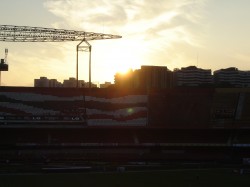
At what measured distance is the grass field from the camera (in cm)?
4347

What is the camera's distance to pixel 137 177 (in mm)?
48062

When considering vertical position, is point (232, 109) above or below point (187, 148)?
above

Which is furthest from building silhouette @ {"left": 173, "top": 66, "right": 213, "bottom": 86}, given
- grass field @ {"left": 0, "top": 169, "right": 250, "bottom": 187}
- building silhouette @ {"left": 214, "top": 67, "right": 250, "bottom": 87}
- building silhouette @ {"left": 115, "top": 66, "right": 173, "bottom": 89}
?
grass field @ {"left": 0, "top": 169, "right": 250, "bottom": 187}

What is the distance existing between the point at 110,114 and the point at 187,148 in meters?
11.9

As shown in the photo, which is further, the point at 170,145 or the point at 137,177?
the point at 170,145

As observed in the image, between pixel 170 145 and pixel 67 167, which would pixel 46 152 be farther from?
pixel 170 145

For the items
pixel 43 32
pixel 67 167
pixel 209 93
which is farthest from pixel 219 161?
pixel 43 32

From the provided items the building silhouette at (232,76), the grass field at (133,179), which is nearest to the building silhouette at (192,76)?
the building silhouette at (232,76)

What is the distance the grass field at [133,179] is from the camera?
4347cm

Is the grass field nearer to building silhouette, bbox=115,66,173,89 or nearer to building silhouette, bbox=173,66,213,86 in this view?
building silhouette, bbox=115,66,173,89

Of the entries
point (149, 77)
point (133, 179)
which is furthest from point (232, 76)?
point (133, 179)

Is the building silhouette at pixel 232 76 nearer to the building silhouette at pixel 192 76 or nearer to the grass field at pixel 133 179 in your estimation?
the building silhouette at pixel 192 76

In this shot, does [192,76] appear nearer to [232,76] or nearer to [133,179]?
[232,76]

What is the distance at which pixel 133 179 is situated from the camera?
46625 mm
